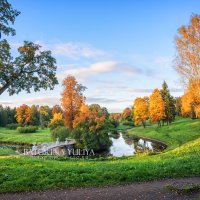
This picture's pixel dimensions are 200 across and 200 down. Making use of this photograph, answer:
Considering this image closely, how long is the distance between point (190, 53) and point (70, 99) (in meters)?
29.9

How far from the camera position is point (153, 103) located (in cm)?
7131

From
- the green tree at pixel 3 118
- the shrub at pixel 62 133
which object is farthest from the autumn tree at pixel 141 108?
the green tree at pixel 3 118

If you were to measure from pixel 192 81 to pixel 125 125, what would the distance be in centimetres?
8439

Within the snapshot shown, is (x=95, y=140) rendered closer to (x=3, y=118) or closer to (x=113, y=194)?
(x=113, y=194)

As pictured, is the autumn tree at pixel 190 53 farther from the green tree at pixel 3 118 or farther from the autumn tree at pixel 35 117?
the green tree at pixel 3 118

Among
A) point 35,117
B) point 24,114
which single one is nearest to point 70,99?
point 24,114

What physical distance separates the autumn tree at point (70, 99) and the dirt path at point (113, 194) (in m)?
44.1

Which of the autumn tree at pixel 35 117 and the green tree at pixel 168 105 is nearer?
the green tree at pixel 168 105

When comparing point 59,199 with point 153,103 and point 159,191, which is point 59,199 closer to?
point 159,191

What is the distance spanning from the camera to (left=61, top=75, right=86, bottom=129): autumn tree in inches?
2191

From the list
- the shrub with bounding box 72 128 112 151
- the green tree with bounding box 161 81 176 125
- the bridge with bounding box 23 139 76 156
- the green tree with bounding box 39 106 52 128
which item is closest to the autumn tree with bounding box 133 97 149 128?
the green tree with bounding box 161 81 176 125

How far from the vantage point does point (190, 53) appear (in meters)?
31.0

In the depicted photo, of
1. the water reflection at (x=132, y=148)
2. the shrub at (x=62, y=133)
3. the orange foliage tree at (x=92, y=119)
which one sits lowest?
the water reflection at (x=132, y=148)

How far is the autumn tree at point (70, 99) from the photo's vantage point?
55.7 metres
